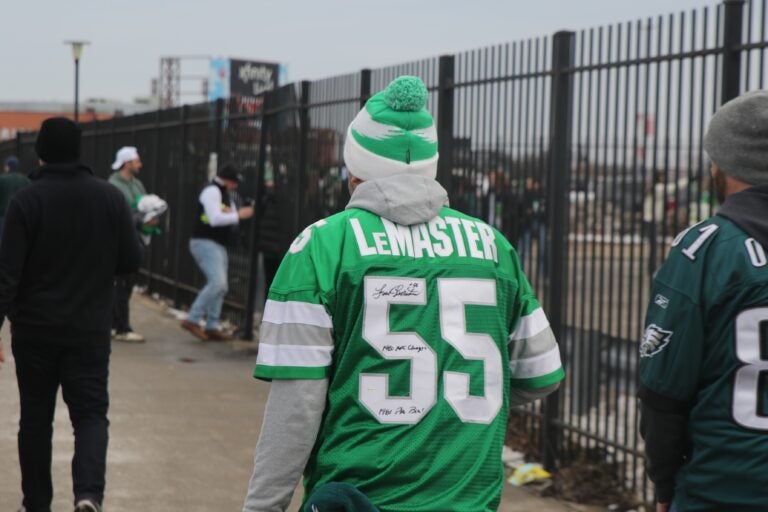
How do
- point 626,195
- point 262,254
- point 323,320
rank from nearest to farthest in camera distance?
point 323,320, point 626,195, point 262,254

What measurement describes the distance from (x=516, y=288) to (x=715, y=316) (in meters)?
0.50

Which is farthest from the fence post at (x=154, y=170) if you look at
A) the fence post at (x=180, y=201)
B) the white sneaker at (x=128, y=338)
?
the white sneaker at (x=128, y=338)

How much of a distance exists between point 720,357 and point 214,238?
10.2 metres

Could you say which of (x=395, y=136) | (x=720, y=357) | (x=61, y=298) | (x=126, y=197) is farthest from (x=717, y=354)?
(x=126, y=197)

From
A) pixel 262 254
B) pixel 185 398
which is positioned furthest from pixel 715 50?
pixel 262 254

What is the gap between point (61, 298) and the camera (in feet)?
19.2

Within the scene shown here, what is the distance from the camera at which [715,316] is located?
118 inches

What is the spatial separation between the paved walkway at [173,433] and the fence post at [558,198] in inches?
18.8

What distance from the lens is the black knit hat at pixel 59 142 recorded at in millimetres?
5977

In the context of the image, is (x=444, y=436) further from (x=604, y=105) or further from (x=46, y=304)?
(x=604, y=105)

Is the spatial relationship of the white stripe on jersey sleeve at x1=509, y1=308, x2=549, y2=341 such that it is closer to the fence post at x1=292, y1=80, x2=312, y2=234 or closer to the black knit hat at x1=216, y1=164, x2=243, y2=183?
the fence post at x1=292, y1=80, x2=312, y2=234

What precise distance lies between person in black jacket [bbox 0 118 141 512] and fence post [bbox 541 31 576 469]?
2.54 m
